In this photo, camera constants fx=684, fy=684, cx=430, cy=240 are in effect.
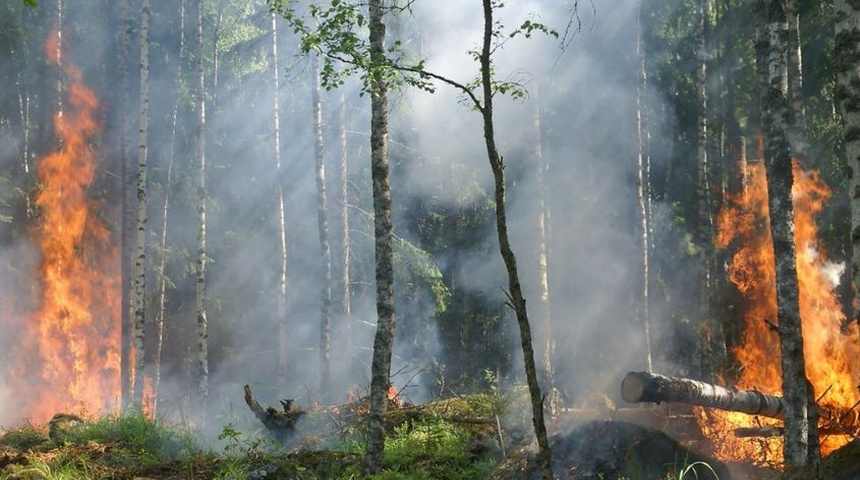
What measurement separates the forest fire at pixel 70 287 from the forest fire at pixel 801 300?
17238 mm

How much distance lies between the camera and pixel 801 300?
15398 millimetres

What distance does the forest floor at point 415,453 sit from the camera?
7945 millimetres

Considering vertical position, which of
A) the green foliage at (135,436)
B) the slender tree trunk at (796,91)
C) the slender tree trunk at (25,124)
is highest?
the slender tree trunk at (25,124)

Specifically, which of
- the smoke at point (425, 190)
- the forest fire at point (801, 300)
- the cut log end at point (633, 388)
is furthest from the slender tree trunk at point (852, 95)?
the smoke at point (425, 190)

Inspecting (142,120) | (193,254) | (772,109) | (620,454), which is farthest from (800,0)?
(193,254)

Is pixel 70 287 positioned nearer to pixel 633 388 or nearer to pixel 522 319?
pixel 633 388

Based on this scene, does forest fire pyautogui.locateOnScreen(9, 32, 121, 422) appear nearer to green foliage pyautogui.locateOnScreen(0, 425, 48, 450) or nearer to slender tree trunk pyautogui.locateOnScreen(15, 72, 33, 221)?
slender tree trunk pyautogui.locateOnScreen(15, 72, 33, 221)

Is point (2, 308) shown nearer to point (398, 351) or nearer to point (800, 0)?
point (398, 351)

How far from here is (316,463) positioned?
8344mm

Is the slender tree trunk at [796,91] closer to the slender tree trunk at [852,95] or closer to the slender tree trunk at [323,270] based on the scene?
the slender tree trunk at [852,95]

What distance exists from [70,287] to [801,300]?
65.0 feet

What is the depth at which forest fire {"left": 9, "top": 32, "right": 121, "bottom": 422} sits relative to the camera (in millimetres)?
19969

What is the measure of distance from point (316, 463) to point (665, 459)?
421cm

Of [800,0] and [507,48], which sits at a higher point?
[507,48]
